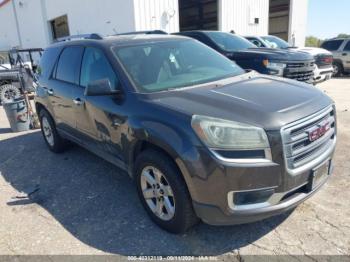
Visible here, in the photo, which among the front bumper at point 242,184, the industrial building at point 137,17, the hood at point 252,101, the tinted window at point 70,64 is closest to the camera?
the front bumper at point 242,184

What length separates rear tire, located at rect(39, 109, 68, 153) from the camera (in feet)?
17.5

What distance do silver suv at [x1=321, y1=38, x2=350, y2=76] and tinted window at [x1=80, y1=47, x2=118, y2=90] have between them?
45.2ft

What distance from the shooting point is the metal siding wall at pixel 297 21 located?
20.3 m

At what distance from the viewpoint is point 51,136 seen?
18.2ft

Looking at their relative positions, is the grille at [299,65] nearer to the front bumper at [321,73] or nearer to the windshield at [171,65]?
the front bumper at [321,73]

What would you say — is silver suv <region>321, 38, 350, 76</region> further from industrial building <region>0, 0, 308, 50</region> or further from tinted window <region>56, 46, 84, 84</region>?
tinted window <region>56, 46, 84, 84</region>

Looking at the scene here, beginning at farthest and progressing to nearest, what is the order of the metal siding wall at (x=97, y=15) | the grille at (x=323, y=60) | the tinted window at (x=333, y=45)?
the tinted window at (x=333, y=45) → the metal siding wall at (x=97, y=15) → the grille at (x=323, y=60)

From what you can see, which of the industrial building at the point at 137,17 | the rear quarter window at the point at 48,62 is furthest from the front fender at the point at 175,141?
the industrial building at the point at 137,17

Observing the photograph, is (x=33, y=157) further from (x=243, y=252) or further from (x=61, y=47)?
(x=243, y=252)

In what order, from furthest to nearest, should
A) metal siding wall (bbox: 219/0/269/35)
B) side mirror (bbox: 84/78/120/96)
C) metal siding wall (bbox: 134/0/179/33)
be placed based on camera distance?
metal siding wall (bbox: 219/0/269/35) → metal siding wall (bbox: 134/0/179/33) → side mirror (bbox: 84/78/120/96)

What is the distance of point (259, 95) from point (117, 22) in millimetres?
11145

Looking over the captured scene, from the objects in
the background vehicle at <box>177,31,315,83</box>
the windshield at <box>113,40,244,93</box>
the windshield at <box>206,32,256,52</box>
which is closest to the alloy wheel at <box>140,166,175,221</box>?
the windshield at <box>113,40,244,93</box>

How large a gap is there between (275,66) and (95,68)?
4.59m

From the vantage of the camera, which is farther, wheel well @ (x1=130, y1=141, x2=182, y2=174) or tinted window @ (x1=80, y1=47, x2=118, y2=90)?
tinted window @ (x1=80, y1=47, x2=118, y2=90)
